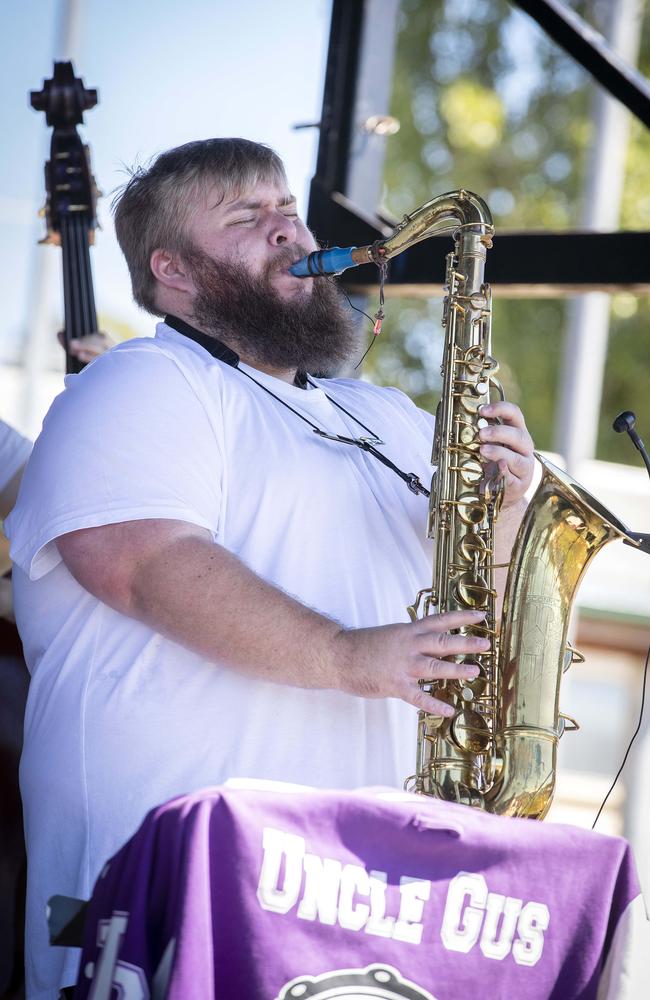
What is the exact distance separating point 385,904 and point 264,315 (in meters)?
1.55

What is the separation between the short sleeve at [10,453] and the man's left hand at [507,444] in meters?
1.25

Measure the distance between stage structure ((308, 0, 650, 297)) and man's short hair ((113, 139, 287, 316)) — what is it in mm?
917

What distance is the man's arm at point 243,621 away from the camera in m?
2.20

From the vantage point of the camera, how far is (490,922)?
1.67 metres

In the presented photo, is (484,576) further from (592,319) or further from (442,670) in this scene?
(592,319)

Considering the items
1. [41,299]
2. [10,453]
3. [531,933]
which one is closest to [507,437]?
[531,933]

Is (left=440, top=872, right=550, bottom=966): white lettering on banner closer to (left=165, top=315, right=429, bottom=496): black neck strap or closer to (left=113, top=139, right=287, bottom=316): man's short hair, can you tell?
(left=165, top=315, right=429, bottom=496): black neck strap

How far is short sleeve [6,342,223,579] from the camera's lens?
2.32 metres

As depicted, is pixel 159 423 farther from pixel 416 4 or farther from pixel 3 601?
pixel 416 4

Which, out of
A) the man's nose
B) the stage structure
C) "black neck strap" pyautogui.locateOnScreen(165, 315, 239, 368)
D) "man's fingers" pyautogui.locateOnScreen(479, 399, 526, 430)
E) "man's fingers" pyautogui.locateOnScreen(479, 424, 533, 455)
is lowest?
"man's fingers" pyautogui.locateOnScreen(479, 424, 533, 455)

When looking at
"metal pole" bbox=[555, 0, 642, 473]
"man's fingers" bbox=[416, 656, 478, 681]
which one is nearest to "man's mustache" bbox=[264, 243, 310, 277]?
"man's fingers" bbox=[416, 656, 478, 681]

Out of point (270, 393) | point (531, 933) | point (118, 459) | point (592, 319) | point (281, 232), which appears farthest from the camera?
point (592, 319)

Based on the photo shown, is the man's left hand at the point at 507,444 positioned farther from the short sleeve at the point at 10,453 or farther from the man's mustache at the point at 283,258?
the short sleeve at the point at 10,453

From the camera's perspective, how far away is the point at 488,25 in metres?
15.5
